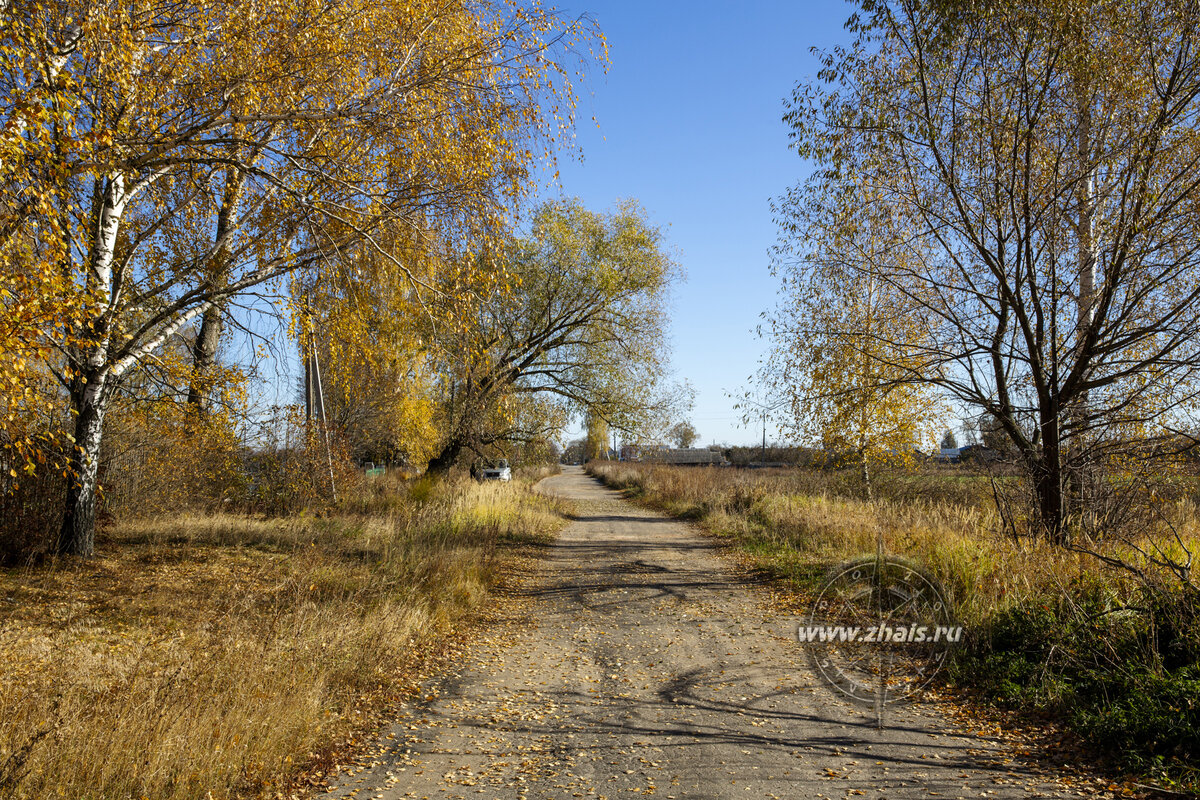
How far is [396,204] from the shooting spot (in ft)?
26.2

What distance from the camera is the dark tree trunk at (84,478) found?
837 centimetres

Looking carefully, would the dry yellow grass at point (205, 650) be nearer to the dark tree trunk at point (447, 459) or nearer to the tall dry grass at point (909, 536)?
the tall dry grass at point (909, 536)

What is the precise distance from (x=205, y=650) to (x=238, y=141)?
4.49 m

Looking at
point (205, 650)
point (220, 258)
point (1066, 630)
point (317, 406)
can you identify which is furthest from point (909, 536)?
point (317, 406)

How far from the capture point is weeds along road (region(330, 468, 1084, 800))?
423 centimetres

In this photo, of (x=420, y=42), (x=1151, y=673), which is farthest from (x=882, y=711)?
(x=420, y=42)

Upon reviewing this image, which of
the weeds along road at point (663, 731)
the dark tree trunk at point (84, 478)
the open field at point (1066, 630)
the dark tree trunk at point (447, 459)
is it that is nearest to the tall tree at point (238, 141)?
the dark tree trunk at point (84, 478)

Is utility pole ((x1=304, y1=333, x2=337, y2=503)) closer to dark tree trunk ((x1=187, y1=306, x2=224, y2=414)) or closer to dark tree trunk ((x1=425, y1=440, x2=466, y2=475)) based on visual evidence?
dark tree trunk ((x1=187, y1=306, x2=224, y2=414))

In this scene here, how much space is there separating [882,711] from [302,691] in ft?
14.9

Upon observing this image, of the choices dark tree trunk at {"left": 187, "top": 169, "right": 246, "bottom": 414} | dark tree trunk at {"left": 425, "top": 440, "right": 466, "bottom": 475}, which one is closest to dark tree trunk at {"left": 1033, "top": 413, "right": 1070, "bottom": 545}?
dark tree trunk at {"left": 187, "top": 169, "right": 246, "bottom": 414}

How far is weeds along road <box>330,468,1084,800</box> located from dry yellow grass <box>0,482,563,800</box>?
66 cm

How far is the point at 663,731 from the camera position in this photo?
16.5ft

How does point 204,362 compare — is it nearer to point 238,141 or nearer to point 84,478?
point 84,478

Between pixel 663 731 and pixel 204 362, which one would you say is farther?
pixel 204 362
